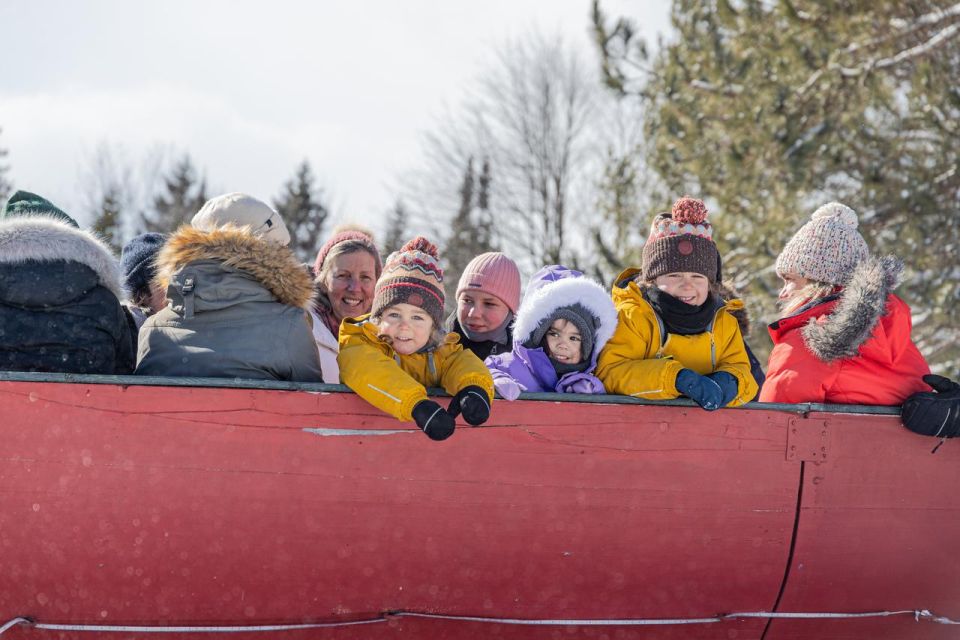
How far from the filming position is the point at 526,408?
275 centimetres

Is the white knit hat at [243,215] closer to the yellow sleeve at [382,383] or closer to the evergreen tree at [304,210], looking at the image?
the yellow sleeve at [382,383]

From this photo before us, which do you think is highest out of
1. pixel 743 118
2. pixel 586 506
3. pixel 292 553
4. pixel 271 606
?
pixel 743 118

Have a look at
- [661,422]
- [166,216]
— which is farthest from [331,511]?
[166,216]

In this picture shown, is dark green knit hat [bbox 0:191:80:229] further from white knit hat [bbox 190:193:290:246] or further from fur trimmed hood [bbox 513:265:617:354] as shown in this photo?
fur trimmed hood [bbox 513:265:617:354]

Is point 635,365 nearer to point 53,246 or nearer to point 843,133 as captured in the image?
point 53,246

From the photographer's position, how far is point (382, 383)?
8.43 feet

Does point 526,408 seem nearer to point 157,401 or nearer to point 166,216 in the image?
point 157,401

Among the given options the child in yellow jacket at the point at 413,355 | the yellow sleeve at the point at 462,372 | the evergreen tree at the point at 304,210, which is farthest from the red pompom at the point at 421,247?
the evergreen tree at the point at 304,210

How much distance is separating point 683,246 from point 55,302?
7.38 ft

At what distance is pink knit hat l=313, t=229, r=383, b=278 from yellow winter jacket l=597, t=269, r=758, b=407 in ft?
4.63

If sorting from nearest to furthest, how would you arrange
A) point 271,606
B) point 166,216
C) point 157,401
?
point 157,401 < point 271,606 < point 166,216

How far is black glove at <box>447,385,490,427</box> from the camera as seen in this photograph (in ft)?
8.43

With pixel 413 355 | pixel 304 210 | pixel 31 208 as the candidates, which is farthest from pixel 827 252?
pixel 304 210

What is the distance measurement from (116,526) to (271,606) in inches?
20.9
